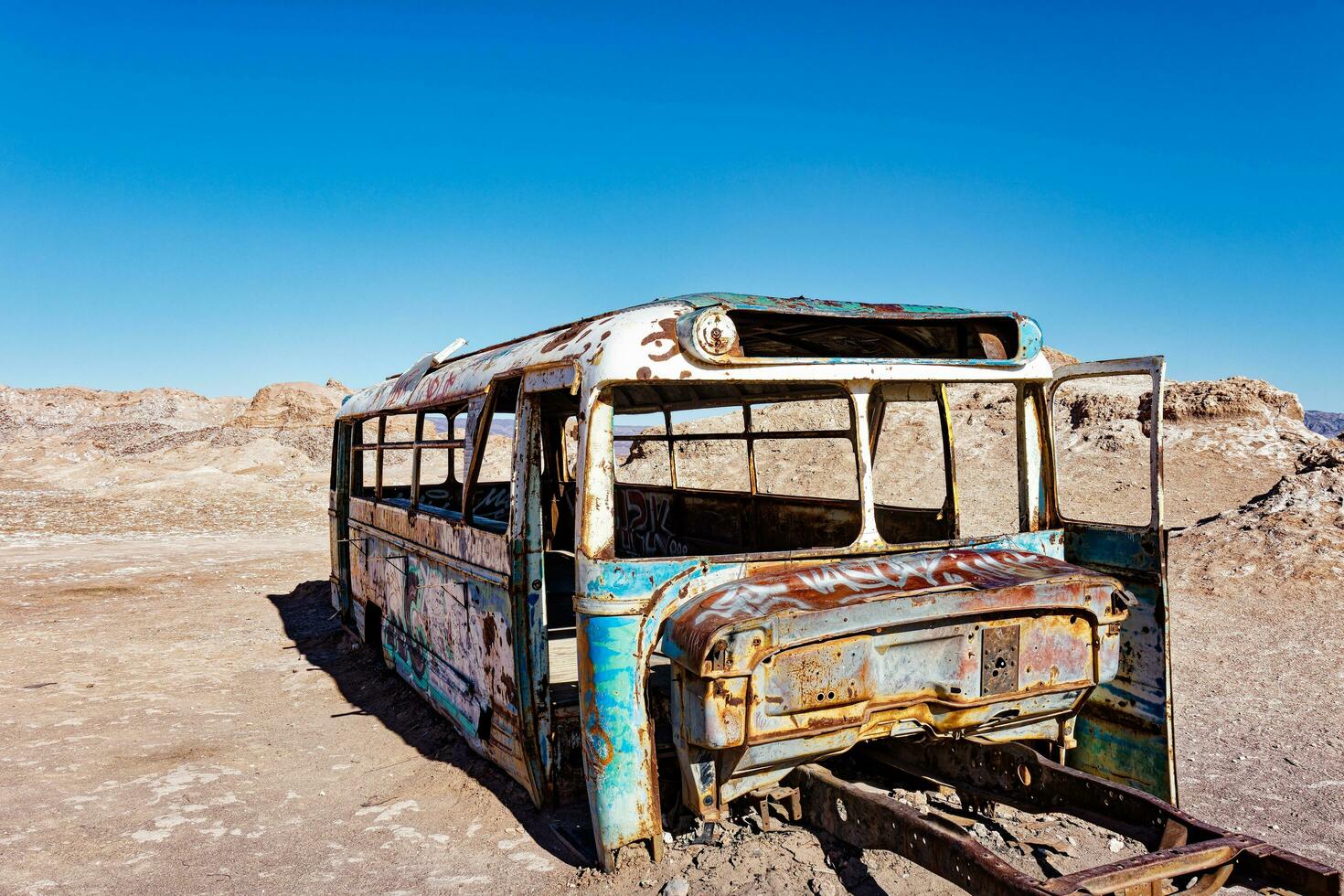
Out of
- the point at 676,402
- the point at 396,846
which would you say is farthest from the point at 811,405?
the point at 396,846

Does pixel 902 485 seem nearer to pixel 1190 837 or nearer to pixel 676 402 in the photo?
pixel 676 402

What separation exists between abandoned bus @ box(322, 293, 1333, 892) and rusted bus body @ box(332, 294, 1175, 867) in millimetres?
11

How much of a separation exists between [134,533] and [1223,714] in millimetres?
17679

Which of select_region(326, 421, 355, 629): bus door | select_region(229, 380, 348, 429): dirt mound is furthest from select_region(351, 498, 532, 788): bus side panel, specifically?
select_region(229, 380, 348, 429): dirt mound

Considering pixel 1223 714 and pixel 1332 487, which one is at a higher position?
pixel 1332 487

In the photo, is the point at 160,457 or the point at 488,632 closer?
the point at 488,632

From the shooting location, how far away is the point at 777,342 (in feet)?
13.2

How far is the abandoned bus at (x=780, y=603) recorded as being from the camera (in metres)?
3.23

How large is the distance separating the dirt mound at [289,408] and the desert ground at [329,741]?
30.5 meters

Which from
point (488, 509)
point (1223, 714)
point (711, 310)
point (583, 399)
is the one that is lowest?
point (1223, 714)

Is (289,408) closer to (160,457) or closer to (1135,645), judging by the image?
(160,457)

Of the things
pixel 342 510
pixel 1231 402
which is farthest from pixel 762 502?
pixel 1231 402

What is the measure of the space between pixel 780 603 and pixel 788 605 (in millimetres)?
36

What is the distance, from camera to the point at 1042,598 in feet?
11.2
